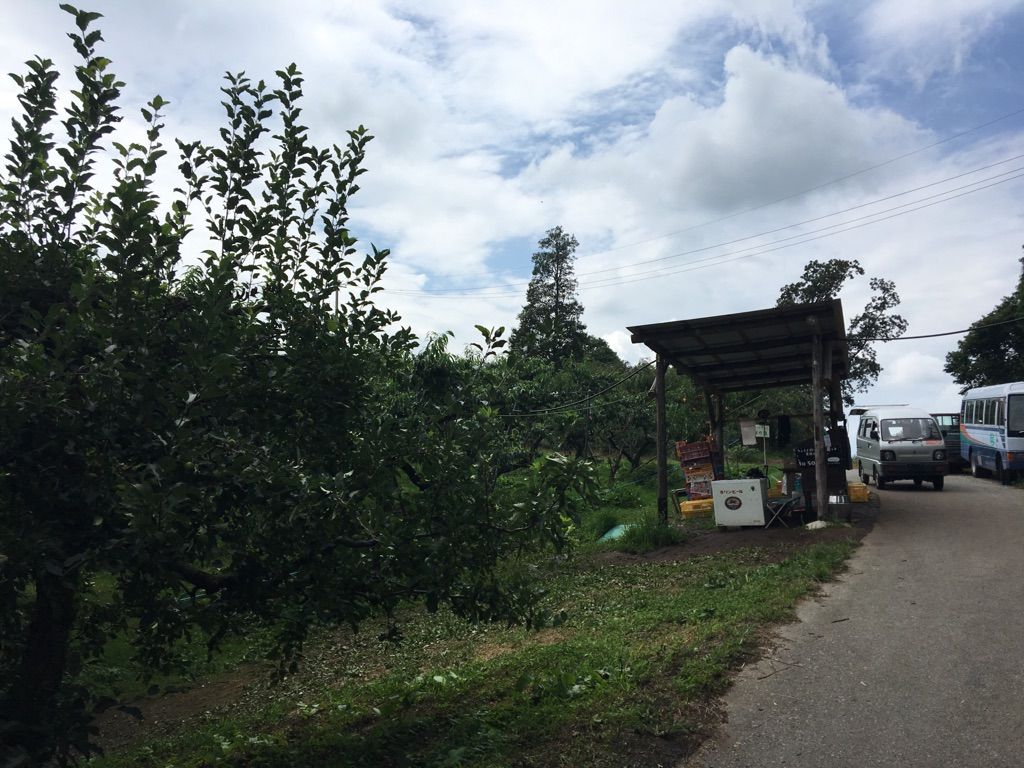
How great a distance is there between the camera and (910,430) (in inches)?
878

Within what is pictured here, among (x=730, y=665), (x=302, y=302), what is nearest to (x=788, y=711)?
(x=730, y=665)

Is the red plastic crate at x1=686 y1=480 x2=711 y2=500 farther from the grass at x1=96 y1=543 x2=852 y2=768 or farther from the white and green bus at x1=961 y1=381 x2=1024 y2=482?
the white and green bus at x1=961 y1=381 x2=1024 y2=482

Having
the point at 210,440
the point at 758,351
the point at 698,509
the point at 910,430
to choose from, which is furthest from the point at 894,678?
the point at 910,430

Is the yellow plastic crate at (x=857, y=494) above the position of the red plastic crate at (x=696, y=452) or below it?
below

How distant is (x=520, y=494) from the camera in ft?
15.0

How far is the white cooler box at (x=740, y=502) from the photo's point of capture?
14109mm

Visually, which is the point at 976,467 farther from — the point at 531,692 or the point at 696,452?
the point at 531,692

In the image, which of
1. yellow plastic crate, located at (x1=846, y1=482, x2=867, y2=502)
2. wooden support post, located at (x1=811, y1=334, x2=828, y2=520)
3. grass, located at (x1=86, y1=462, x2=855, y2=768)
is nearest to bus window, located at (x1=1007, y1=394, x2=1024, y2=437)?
yellow plastic crate, located at (x1=846, y1=482, x2=867, y2=502)

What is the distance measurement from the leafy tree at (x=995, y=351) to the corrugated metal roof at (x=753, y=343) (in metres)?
29.2

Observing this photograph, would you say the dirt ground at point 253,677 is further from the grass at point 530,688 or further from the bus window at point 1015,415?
the bus window at point 1015,415

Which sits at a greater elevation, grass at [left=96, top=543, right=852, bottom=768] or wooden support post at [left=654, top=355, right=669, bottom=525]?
wooden support post at [left=654, top=355, right=669, bottom=525]

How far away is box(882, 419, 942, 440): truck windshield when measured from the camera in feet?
72.5

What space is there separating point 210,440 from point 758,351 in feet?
44.9

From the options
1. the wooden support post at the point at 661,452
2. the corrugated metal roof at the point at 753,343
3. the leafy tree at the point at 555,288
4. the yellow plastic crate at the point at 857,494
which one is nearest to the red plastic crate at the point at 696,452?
the corrugated metal roof at the point at 753,343
